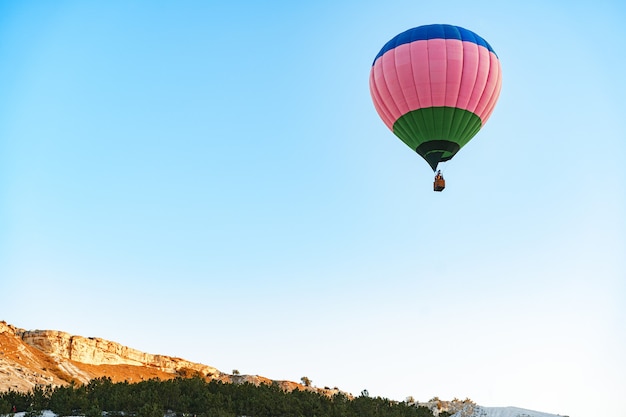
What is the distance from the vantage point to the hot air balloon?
94.3ft

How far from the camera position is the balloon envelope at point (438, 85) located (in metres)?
28.7

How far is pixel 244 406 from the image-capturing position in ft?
53.8

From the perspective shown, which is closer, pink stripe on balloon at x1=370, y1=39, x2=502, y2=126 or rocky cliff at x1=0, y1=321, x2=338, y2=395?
pink stripe on balloon at x1=370, y1=39, x2=502, y2=126

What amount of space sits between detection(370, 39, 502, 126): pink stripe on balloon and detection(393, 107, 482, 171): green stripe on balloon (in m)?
0.36

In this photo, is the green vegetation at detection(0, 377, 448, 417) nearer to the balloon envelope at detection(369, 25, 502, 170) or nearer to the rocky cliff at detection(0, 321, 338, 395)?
the balloon envelope at detection(369, 25, 502, 170)

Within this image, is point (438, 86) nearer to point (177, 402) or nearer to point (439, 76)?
point (439, 76)

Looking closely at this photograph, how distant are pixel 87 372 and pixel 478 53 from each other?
82.7 m

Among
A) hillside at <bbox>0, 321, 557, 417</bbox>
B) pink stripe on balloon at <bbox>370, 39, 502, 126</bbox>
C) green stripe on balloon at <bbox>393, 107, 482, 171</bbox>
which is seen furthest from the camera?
hillside at <bbox>0, 321, 557, 417</bbox>

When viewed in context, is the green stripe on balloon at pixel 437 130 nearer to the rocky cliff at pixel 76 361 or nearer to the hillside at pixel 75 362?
the hillside at pixel 75 362

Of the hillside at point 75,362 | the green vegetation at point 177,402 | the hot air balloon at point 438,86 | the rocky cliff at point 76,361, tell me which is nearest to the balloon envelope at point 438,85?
the hot air balloon at point 438,86

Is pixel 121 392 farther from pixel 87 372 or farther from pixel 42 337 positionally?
pixel 42 337

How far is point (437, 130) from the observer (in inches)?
1155

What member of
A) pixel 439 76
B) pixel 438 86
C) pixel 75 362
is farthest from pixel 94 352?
pixel 439 76

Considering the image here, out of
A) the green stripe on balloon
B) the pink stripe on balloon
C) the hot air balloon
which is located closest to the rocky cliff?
the green stripe on balloon
